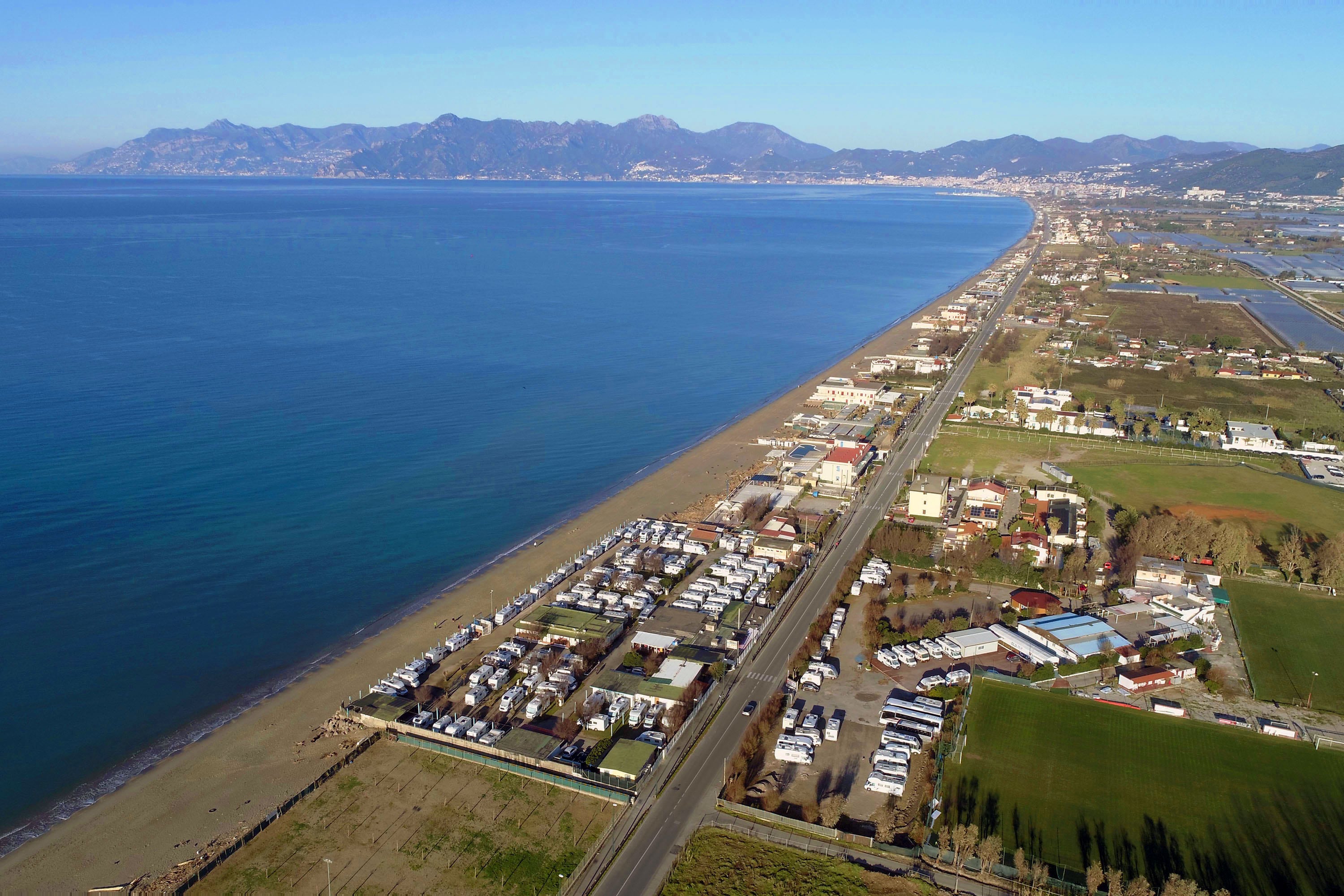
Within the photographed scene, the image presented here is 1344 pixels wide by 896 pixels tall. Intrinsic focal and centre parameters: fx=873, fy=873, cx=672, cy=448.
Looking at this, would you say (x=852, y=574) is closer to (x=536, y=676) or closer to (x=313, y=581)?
(x=536, y=676)

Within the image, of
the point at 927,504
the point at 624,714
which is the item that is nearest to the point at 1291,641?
the point at 927,504

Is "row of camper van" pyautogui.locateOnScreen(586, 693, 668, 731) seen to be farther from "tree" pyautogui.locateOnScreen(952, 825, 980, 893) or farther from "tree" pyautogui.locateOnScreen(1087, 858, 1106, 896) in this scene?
"tree" pyautogui.locateOnScreen(1087, 858, 1106, 896)

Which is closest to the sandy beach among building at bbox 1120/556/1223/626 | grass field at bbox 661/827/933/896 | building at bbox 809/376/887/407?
grass field at bbox 661/827/933/896

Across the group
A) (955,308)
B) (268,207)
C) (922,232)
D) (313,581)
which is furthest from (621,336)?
(268,207)

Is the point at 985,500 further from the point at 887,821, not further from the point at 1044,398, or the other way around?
the point at 887,821

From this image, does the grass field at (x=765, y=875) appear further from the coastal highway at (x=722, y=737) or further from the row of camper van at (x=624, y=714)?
the row of camper van at (x=624, y=714)

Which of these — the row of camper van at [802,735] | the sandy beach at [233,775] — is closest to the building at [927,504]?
the sandy beach at [233,775]
